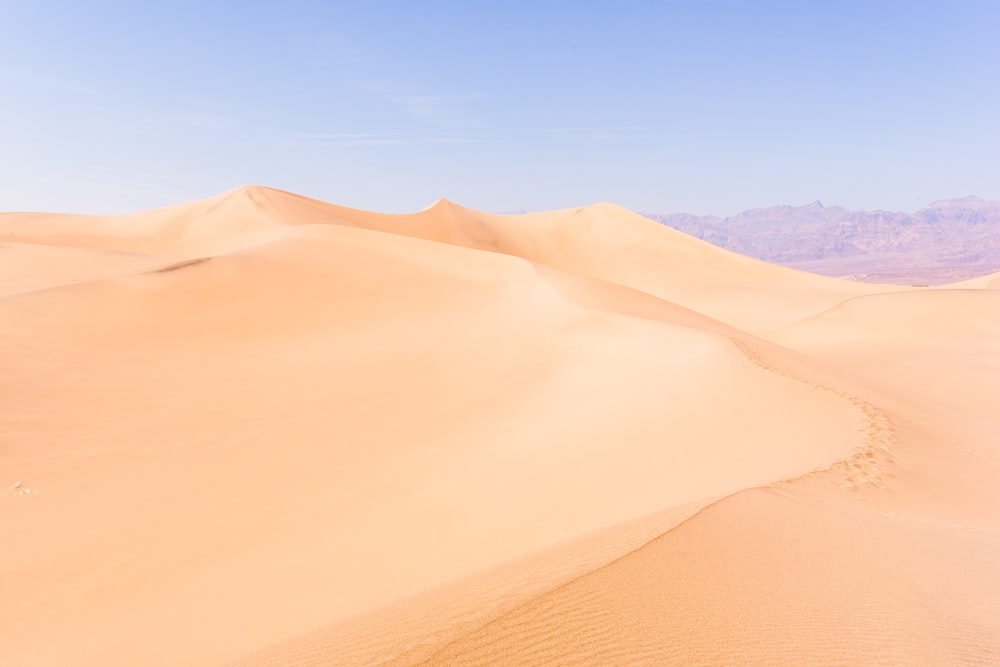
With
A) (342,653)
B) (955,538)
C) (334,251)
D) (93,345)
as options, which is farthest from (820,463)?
(334,251)

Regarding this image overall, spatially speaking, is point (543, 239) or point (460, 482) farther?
point (543, 239)

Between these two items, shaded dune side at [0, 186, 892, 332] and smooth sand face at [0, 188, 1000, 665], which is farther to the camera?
shaded dune side at [0, 186, 892, 332]

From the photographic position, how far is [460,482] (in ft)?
22.9

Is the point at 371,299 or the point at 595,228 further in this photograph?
the point at 595,228

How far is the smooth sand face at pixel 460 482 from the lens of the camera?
128 inches

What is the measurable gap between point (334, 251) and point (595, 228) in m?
31.4

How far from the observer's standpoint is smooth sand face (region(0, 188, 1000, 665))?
3.26 metres

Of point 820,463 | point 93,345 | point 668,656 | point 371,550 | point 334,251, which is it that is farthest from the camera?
point 334,251

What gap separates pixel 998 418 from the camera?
13.3 metres

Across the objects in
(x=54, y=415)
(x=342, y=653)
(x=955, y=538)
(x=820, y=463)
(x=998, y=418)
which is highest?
(x=54, y=415)

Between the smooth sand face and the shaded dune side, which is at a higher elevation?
the shaded dune side

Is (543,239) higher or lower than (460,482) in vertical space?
higher

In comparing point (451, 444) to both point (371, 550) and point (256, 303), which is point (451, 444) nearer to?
point (371, 550)

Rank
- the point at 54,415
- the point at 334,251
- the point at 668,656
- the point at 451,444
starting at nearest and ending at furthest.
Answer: the point at 668,656 < the point at 451,444 < the point at 54,415 < the point at 334,251
